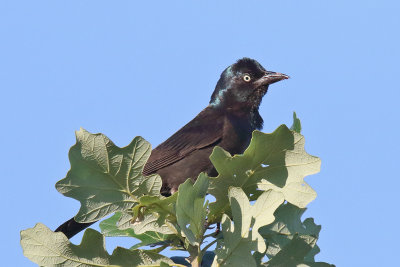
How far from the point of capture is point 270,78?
20.4ft

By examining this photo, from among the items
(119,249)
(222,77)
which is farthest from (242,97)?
(119,249)

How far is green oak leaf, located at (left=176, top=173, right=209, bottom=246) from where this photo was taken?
292 cm

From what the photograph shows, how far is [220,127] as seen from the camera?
5.74 metres

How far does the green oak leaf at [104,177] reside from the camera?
3062 mm

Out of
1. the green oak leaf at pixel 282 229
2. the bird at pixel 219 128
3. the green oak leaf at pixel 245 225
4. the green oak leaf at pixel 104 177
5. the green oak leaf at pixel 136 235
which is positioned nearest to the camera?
the green oak leaf at pixel 245 225

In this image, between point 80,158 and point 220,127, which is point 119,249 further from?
point 220,127

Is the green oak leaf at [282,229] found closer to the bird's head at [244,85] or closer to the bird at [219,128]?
the bird at [219,128]

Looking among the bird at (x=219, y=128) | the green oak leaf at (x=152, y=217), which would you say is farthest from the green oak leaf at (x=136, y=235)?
the bird at (x=219, y=128)

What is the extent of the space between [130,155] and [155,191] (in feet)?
0.75

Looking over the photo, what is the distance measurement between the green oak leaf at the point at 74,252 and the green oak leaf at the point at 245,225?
37 cm

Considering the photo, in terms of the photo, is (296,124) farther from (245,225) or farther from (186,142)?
(186,142)

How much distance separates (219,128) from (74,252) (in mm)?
2782

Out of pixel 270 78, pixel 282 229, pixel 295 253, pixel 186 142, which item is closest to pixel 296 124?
pixel 282 229

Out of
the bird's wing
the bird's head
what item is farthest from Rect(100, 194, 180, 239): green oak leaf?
the bird's head
